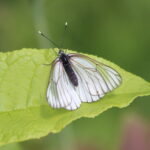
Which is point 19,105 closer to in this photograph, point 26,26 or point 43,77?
point 43,77

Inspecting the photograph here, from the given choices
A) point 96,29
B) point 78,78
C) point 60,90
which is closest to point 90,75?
point 78,78

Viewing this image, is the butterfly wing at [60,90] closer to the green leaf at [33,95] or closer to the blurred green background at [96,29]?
the green leaf at [33,95]

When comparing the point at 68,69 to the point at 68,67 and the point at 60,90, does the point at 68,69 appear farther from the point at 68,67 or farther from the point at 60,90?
the point at 60,90

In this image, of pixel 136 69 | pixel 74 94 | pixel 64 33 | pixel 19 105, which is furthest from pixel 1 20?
pixel 19 105

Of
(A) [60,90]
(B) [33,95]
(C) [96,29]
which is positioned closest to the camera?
(B) [33,95]

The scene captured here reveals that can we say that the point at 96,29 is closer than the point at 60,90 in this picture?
No

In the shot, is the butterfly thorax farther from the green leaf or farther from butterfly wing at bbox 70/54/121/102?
the green leaf
